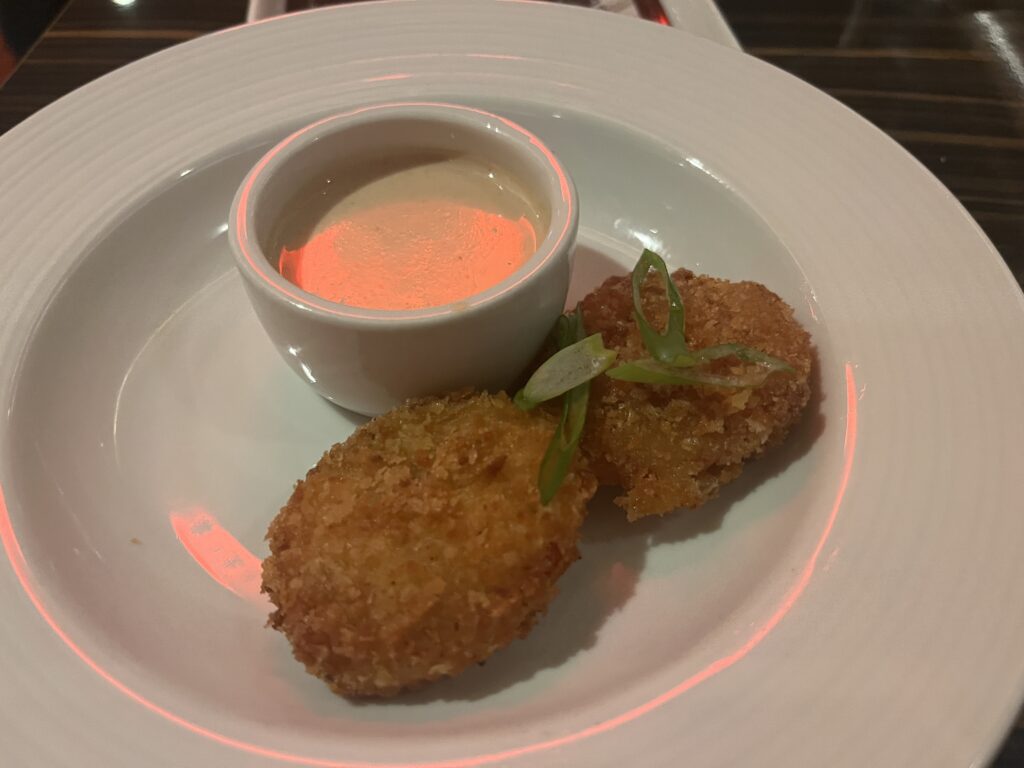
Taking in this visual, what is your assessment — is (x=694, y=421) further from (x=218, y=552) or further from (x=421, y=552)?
(x=218, y=552)

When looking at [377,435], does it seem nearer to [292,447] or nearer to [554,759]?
[292,447]

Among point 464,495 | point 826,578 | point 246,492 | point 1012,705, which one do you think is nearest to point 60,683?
point 246,492

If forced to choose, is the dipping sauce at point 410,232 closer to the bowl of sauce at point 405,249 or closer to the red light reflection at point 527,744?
the bowl of sauce at point 405,249

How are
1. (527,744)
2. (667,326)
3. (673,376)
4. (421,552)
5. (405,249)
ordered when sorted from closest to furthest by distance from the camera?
(527,744) → (421,552) → (673,376) → (667,326) → (405,249)

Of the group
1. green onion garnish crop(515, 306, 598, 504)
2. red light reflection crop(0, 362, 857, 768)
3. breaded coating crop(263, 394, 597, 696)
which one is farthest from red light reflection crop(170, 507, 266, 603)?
green onion garnish crop(515, 306, 598, 504)

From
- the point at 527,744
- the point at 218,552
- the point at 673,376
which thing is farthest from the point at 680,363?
the point at 218,552

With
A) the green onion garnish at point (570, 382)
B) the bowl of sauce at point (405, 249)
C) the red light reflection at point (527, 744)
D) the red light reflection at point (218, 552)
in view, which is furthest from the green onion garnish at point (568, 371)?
the red light reflection at point (218, 552)
